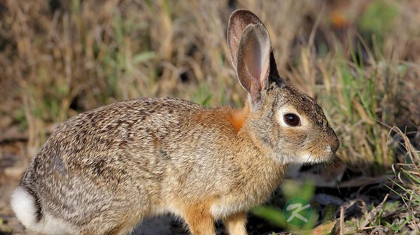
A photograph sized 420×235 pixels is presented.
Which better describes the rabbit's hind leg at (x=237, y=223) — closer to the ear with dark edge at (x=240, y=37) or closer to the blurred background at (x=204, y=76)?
the blurred background at (x=204, y=76)

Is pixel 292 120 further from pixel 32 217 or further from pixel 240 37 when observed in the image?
pixel 32 217

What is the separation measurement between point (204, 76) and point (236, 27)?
2.29 meters

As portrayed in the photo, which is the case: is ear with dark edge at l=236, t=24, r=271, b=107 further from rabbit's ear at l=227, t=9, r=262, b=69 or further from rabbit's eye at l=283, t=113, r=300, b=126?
rabbit's eye at l=283, t=113, r=300, b=126

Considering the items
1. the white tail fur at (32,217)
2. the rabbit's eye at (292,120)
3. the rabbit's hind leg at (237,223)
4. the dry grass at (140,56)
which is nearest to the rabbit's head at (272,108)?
the rabbit's eye at (292,120)

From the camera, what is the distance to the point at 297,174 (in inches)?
204

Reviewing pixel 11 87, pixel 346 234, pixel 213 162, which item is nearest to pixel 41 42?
pixel 11 87

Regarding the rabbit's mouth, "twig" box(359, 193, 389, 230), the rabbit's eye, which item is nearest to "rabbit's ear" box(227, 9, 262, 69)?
the rabbit's eye

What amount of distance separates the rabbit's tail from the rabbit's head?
5.11ft

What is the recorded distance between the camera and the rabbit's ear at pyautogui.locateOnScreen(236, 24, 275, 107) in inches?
164

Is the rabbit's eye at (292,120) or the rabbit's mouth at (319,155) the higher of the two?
the rabbit's eye at (292,120)

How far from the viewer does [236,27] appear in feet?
14.2

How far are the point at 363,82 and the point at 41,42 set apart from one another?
10.6 feet

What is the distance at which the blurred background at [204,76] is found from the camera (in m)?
5.02

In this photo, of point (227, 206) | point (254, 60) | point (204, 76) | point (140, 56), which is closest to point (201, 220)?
point (227, 206)
